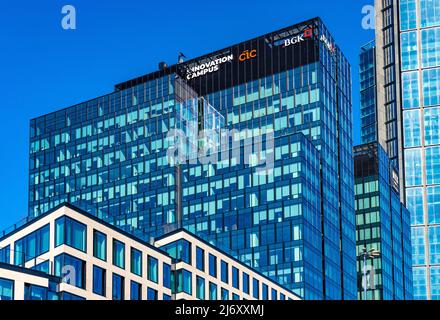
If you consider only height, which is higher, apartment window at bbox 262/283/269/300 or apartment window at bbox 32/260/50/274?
apartment window at bbox 262/283/269/300

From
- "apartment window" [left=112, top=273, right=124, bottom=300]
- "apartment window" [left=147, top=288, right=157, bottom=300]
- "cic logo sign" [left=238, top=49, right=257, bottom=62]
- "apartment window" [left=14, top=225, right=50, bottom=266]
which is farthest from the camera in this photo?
"cic logo sign" [left=238, top=49, right=257, bottom=62]

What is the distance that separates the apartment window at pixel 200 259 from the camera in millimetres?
97606

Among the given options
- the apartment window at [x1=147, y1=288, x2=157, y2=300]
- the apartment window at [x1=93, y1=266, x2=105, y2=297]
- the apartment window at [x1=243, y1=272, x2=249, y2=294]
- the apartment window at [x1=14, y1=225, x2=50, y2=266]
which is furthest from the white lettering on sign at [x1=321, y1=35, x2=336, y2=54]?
the apartment window at [x1=14, y1=225, x2=50, y2=266]

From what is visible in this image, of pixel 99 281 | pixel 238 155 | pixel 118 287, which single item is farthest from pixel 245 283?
pixel 238 155

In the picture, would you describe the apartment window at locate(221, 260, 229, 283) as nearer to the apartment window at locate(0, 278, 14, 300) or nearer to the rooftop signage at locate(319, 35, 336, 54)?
the apartment window at locate(0, 278, 14, 300)

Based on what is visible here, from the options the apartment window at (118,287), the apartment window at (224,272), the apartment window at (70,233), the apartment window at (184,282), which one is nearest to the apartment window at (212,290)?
the apartment window at (224,272)

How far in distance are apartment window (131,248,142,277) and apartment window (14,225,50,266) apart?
10.5m

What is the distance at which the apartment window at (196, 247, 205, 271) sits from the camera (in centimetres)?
9761

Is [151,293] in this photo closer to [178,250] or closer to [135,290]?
[135,290]

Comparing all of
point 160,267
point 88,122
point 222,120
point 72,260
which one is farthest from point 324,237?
point 72,260

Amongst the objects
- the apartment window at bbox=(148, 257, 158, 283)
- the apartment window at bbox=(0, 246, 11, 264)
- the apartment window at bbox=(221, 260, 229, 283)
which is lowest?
the apartment window at bbox=(0, 246, 11, 264)

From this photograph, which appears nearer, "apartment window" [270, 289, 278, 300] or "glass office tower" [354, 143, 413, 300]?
"apartment window" [270, 289, 278, 300]
